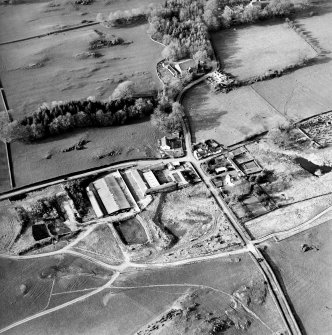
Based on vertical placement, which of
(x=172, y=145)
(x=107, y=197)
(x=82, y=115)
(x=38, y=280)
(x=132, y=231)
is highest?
(x=82, y=115)

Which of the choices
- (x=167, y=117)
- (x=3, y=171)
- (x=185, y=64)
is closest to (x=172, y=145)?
(x=167, y=117)

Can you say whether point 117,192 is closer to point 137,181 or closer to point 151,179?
point 137,181

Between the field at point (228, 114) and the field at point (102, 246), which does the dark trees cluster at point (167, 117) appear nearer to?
the field at point (228, 114)

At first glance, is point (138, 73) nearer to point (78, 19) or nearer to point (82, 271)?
point (78, 19)

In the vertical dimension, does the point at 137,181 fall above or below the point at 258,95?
below

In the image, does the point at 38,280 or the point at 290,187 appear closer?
the point at 38,280

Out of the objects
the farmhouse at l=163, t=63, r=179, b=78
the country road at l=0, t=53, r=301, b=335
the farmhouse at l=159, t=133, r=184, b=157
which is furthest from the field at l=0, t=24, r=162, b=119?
the country road at l=0, t=53, r=301, b=335

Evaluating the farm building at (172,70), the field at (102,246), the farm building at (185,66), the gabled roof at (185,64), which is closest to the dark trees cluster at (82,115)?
the farm building at (172,70)

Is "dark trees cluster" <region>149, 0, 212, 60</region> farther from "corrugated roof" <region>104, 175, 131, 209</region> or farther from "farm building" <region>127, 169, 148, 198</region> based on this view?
"corrugated roof" <region>104, 175, 131, 209</region>
